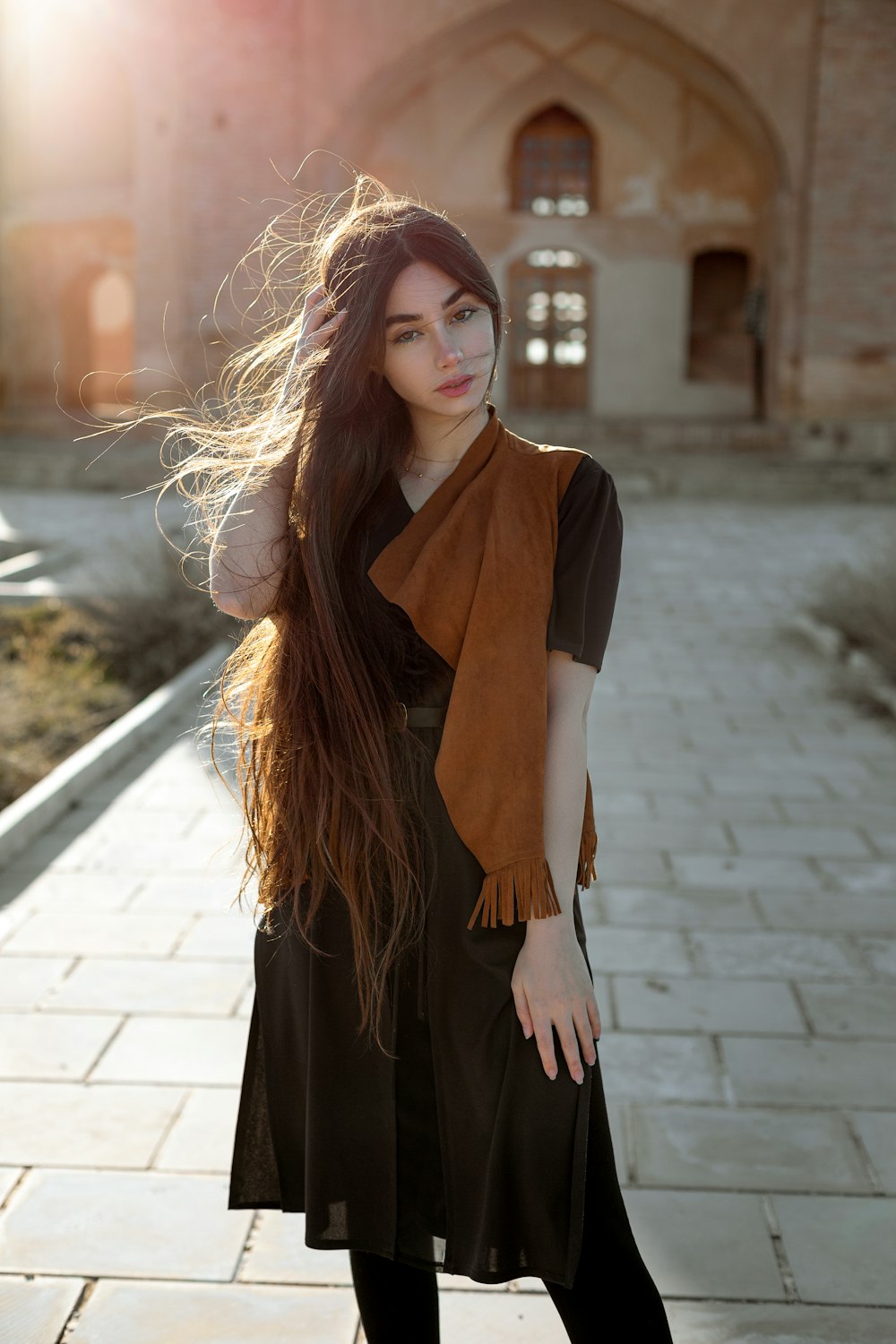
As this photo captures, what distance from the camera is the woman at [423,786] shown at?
1.60 m

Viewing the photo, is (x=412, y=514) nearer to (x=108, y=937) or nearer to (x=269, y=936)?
(x=269, y=936)

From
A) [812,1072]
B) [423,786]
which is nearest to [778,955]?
[812,1072]

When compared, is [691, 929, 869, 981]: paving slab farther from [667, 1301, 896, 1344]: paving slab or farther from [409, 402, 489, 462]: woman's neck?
[409, 402, 489, 462]: woman's neck

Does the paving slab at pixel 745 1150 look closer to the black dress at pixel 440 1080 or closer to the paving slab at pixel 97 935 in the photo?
the black dress at pixel 440 1080

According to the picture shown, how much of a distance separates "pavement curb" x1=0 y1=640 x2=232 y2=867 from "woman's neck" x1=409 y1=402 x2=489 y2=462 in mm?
3157

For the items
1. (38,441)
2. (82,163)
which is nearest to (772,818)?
(38,441)

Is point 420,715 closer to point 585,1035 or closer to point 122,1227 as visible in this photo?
point 585,1035

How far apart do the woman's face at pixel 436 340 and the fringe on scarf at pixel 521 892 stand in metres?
0.60

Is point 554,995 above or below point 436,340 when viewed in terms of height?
below

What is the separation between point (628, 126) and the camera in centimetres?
2020

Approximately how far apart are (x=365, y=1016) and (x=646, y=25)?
19.8 m

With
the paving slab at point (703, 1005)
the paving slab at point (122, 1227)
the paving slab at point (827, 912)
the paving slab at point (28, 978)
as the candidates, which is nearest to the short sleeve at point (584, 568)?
the paving slab at point (122, 1227)

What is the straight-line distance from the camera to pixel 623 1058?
3.17 m

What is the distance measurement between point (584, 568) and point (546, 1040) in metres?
0.59
